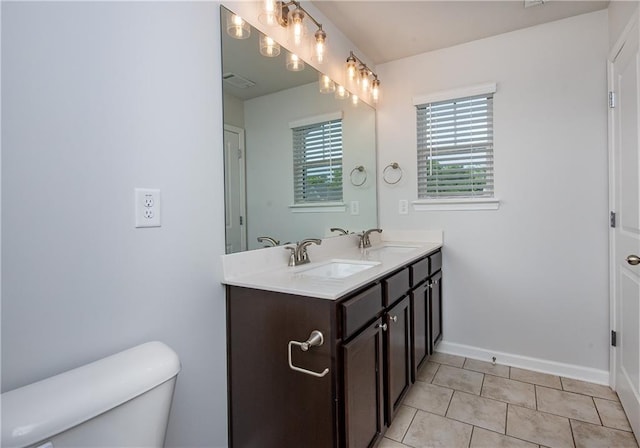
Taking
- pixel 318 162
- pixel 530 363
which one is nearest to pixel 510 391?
pixel 530 363

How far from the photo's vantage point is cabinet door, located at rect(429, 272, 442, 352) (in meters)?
2.23

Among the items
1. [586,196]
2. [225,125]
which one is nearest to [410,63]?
[586,196]

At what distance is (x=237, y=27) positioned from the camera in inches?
56.6

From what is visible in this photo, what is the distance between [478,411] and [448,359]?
0.66 meters

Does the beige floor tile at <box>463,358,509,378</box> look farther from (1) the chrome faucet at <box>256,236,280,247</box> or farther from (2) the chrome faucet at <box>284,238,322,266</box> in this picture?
(1) the chrome faucet at <box>256,236,280,247</box>

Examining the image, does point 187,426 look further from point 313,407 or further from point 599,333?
point 599,333

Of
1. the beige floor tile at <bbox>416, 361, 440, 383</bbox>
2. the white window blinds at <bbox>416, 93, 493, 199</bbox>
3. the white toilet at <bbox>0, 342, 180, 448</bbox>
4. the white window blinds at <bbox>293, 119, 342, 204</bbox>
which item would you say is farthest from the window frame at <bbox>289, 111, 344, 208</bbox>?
the beige floor tile at <bbox>416, 361, 440, 383</bbox>

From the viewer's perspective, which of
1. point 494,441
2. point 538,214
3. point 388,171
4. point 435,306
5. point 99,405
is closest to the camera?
point 99,405

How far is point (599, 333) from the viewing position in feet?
6.86

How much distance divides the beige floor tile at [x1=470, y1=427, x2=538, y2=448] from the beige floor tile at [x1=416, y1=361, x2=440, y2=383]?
53 centimetres

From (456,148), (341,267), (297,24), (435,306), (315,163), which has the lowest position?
(435,306)

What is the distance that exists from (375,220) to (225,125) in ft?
5.43

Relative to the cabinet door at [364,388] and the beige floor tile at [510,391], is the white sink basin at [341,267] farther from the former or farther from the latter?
the beige floor tile at [510,391]

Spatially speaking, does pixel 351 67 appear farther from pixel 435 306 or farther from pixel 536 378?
pixel 536 378
